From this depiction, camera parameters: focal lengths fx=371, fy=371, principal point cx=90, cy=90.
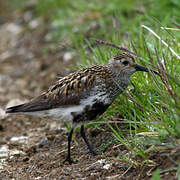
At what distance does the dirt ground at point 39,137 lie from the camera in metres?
3.45

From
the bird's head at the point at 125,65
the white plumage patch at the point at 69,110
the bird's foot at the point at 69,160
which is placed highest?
the bird's head at the point at 125,65

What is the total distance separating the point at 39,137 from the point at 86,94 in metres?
1.39

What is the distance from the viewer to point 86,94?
3.87 metres

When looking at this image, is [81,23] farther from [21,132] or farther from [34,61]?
[21,132]

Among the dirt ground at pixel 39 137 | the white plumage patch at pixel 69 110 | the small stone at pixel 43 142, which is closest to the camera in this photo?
the dirt ground at pixel 39 137

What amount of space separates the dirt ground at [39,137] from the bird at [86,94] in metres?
0.26

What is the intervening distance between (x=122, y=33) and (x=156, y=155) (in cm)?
355

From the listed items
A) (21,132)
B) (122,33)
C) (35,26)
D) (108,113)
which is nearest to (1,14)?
(35,26)

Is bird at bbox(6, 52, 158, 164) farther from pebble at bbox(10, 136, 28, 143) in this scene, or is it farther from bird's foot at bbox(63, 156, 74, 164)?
pebble at bbox(10, 136, 28, 143)

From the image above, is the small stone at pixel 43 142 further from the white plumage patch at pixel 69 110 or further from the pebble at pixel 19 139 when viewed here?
the white plumage patch at pixel 69 110

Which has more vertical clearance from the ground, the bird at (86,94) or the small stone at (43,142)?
the bird at (86,94)

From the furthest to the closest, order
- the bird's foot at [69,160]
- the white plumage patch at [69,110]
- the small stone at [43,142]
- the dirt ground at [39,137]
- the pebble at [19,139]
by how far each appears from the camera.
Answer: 1. the pebble at [19,139]
2. the small stone at [43,142]
3. the bird's foot at [69,160]
4. the white plumage patch at [69,110]
5. the dirt ground at [39,137]

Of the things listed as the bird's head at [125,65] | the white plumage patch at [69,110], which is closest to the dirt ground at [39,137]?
the white plumage patch at [69,110]

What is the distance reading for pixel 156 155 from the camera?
325 cm
